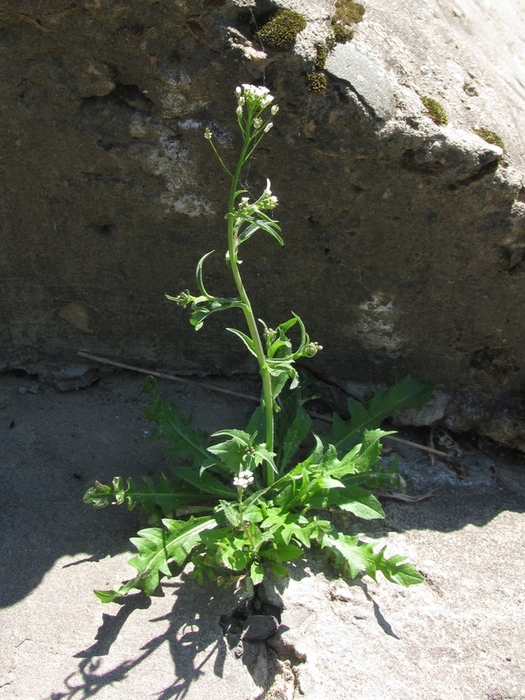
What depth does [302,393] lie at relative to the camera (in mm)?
3545

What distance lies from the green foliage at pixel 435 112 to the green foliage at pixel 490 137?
16cm

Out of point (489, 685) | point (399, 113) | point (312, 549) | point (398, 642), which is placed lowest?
point (312, 549)

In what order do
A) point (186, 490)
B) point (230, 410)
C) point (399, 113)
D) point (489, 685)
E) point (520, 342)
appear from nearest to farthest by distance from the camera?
1. point (489, 685)
2. point (399, 113)
3. point (186, 490)
4. point (520, 342)
5. point (230, 410)

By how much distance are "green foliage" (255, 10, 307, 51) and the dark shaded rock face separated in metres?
0.04

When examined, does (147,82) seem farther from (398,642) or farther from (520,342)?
(398,642)

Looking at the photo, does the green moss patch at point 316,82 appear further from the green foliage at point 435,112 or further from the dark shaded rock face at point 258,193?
the green foliage at point 435,112

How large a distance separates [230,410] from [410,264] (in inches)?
48.5

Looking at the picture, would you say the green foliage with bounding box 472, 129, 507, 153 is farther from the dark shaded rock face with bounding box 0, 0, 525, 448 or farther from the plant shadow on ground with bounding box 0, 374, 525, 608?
the plant shadow on ground with bounding box 0, 374, 525, 608

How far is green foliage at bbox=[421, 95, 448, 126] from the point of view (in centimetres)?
299

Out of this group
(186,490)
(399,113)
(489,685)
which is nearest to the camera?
(489,685)

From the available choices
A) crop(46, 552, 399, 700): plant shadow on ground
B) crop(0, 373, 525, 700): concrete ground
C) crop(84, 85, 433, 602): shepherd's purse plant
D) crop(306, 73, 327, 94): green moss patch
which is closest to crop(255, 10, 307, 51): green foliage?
crop(306, 73, 327, 94): green moss patch

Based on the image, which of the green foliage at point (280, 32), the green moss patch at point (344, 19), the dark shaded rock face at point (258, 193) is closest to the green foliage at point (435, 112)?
the dark shaded rock face at point (258, 193)

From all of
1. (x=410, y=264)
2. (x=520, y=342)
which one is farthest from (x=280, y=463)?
(x=520, y=342)

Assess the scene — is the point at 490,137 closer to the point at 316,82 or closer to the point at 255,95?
the point at 316,82
